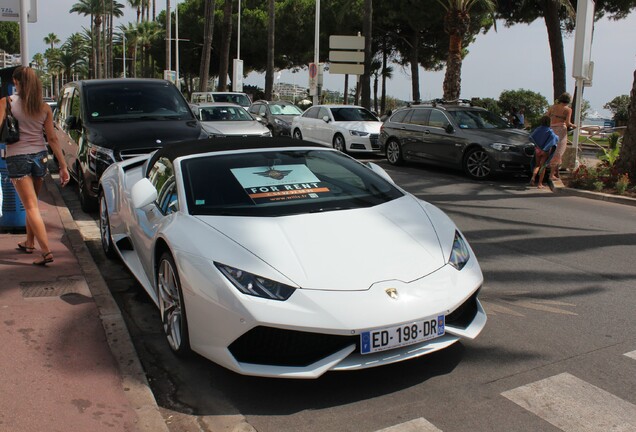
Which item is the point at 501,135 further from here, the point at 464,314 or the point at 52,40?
the point at 52,40

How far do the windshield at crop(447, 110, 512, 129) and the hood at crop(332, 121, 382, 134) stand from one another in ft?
11.5

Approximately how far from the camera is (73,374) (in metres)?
3.88

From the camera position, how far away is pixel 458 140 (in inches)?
544

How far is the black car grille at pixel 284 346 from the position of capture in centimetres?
354

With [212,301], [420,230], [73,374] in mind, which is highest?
[420,230]

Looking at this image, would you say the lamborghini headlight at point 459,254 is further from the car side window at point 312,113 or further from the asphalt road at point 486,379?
the car side window at point 312,113

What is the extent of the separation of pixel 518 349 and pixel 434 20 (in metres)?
32.4

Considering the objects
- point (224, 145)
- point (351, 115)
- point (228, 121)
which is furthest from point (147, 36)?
point (224, 145)

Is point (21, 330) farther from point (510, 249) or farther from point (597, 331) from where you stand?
point (510, 249)

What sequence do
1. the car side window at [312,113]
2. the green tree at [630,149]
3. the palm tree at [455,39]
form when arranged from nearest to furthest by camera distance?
the green tree at [630,149]
the car side window at [312,113]
the palm tree at [455,39]

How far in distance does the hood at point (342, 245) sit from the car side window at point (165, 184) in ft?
1.72

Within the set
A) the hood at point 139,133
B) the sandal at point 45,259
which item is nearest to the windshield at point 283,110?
the hood at point 139,133

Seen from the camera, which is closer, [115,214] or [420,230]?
[420,230]

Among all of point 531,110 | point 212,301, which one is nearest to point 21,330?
point 212,301
